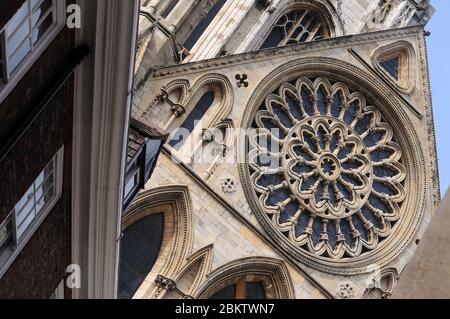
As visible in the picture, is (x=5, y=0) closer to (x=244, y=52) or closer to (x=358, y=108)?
(x=244, y=52)

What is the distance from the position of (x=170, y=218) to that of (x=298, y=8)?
8133 millimetres

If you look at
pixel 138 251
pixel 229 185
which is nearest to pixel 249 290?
pixel 229 185

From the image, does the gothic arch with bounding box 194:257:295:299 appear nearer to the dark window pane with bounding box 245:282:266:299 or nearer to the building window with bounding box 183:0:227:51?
the dark window pane with bounding box 245:282:266:299

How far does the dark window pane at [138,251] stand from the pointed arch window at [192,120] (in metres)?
1.60

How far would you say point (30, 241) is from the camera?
12336 mm

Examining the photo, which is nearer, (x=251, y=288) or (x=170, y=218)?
(x=170, y=218)

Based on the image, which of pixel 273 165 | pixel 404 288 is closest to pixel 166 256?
pixel 273 165

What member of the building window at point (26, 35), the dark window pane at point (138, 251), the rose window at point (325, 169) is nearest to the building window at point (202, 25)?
the rose window at point (325, 169)

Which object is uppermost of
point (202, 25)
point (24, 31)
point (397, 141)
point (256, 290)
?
point (397, 141)

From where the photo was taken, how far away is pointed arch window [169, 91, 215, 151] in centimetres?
2230

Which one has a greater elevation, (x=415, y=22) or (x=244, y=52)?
(x=415, y=22)

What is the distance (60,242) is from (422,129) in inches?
595

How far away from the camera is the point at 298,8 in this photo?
2744 centimetres

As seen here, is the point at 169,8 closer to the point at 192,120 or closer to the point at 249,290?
the point at 192,120
